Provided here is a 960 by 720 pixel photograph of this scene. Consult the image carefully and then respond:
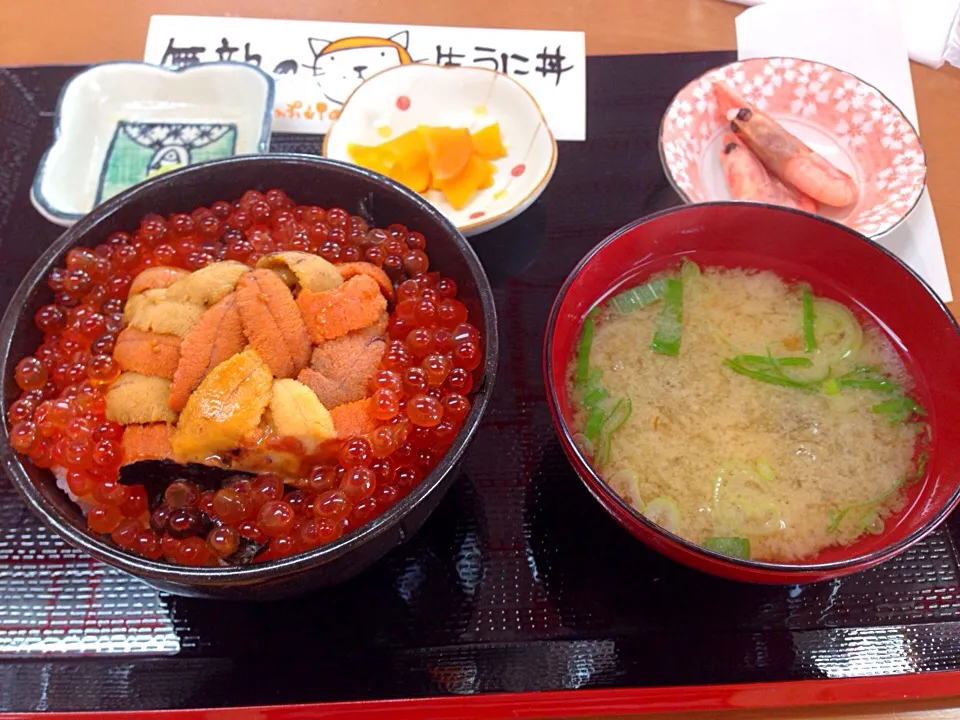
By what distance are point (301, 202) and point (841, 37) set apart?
5.13 feet

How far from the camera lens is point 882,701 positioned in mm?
1148

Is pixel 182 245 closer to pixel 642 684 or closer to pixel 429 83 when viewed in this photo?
pixel 429 83

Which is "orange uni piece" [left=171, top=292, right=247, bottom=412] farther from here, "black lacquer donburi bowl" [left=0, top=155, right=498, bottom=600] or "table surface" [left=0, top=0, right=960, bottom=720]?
"table surface" [left=0, top=0, right=960, bottom=720]

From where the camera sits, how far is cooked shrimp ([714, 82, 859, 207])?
1.67 meters

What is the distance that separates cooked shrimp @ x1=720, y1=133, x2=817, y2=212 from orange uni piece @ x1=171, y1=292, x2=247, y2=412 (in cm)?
124

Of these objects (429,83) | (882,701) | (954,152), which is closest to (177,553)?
(882,701)

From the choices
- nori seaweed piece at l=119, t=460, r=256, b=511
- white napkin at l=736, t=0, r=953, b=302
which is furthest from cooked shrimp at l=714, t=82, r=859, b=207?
nori seaweed piece at l=119, t=460, r=256, b=511

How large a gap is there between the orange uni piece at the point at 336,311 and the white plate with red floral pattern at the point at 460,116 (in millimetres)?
563

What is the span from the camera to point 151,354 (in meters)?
1.07

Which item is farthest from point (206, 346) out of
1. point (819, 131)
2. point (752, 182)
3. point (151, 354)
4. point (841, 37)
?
point (841, 37)

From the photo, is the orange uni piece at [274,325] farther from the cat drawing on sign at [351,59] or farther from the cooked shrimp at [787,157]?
the cooked shrimp at [787,157]

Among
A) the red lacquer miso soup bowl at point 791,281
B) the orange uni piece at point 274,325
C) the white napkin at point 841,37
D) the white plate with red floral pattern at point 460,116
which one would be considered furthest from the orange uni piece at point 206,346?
the white napkin at point 841,37

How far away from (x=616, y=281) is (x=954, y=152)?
3.72 feet

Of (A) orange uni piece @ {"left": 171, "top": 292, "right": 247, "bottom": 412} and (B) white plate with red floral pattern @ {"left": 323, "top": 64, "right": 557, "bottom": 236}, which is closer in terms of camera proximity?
(A) orange uni piece @ {"left": 171, "top": 292, "right": 247, "bottom": 412}
